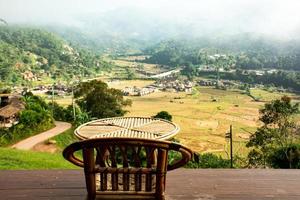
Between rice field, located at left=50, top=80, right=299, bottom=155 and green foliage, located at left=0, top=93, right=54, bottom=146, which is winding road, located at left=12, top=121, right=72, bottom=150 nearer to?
green foliage, located at left=0, top=93, right=54, bottom=146

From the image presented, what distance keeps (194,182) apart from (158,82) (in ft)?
169

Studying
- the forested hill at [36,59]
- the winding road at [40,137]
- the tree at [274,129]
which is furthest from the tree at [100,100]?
the forested hill at [36,59]

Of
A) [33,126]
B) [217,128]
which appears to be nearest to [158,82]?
[217,128]

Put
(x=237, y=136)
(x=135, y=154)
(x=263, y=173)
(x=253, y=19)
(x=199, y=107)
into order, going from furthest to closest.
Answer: (x=253, y=19), (x=199, y=107), (x=237, y=136), (x=263, y=173), (x=135, y=154)

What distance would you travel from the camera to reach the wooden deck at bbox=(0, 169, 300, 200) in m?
2.83

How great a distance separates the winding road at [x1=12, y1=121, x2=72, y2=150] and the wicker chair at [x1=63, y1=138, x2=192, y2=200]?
36.6 ft

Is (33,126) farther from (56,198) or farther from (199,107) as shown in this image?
(199,107)

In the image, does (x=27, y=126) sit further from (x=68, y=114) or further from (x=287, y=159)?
(x=287, y=159)

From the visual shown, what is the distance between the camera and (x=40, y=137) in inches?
567

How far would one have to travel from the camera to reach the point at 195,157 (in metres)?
2.20

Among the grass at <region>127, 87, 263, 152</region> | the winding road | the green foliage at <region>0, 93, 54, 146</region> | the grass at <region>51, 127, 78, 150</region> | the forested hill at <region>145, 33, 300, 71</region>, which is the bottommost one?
the grass at <region>127, 87, 263, 152</region>

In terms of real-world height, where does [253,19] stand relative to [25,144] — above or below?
above

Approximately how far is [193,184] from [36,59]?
2137 inches

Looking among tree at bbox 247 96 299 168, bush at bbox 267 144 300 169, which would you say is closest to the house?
tree at bbox 247 96 299 168
